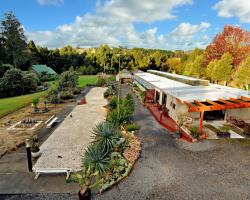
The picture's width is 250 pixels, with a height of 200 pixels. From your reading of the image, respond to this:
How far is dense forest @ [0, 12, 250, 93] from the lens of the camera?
1368 inches

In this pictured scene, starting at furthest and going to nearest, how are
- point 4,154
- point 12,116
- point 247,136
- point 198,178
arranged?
point 12,116
point 247,136
point 4,154
point 198,178

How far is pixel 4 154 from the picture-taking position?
1080cm

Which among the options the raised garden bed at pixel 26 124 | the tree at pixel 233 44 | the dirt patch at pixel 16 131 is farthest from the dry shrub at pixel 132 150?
the tree at pixel 233 44

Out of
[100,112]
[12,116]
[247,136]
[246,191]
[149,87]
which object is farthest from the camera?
[149,87]

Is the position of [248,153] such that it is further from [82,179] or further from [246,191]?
[82,179]

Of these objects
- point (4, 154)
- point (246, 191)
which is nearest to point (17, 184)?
point (4, 154)

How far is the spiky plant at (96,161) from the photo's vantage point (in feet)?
27.3

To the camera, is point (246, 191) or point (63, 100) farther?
point (63, 100)

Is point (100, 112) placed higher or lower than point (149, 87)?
lower

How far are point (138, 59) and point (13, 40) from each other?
38364 millimetres

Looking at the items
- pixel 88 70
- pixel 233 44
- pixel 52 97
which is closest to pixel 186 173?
pixel 52 97

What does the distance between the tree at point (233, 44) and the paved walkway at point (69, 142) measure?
115 ft

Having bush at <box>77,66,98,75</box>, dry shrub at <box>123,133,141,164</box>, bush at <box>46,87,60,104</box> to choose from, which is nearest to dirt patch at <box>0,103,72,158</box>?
bush at <box>46,87,60,104</box>

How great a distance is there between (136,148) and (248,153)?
6372 millimetres
